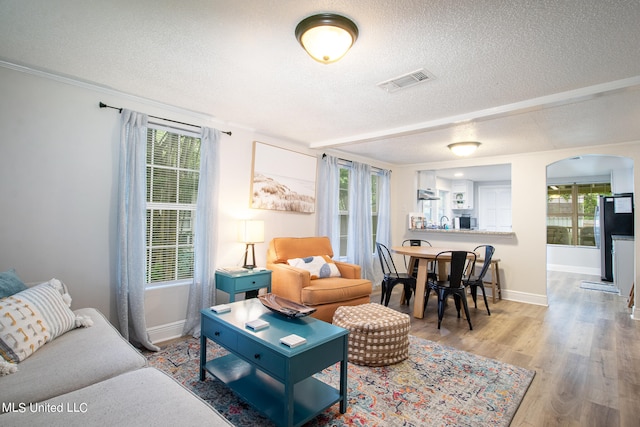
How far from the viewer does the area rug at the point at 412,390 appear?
1.93 metres

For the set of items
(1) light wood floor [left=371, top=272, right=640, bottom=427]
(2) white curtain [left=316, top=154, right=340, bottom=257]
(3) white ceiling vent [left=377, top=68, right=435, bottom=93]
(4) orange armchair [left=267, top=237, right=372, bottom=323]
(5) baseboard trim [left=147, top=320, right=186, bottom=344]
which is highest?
(3) white ceiling vent [left=377, top=68, right=435, bottom=93]

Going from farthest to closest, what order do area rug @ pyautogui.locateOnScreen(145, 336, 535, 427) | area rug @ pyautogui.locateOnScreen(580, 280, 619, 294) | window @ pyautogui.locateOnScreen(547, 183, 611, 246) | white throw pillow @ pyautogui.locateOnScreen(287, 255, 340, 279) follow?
1. window @ pyautogui.locateOnScreen(547, 183, 611, 246)
2. area rug @ pyautogui.locateOnScreen(580, 280, 619, 294)
3. white throw pillow @ pyautogui.locateOnScreen(287, 255, 340, 279)
4. area rug @ pyautogui.locateOnScreen(145, 336, 535, 427)

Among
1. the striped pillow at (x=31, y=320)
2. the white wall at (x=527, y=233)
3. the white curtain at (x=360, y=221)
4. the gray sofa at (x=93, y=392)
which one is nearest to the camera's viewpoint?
the gray sofa at (x=93, y=392)

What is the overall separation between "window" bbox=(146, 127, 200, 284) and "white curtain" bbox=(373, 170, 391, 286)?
3455 mm

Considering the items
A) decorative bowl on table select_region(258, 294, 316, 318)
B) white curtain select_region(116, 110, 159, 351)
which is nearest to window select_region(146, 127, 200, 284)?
white curtain select_region(116, 110, 159, 351)

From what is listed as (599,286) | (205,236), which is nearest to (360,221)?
(205,236)

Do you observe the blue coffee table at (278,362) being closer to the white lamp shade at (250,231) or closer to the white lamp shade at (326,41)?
the white lamp shade at (250,231)

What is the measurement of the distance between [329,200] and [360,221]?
2.45 ft

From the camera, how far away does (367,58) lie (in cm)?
210

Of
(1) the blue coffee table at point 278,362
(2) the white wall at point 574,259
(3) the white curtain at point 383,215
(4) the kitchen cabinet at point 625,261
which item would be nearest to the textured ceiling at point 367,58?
(1) the blue coffee table at point 278,362

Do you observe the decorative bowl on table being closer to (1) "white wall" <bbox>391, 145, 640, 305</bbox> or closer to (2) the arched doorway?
(1) "white wall" <bbox>391, 145, 640, 305</bbox>

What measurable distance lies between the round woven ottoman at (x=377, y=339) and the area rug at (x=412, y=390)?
0.07 m

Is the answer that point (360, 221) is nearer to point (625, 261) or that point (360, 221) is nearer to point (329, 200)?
point (329, 200)

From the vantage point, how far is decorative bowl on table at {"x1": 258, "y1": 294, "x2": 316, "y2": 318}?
2.17m
